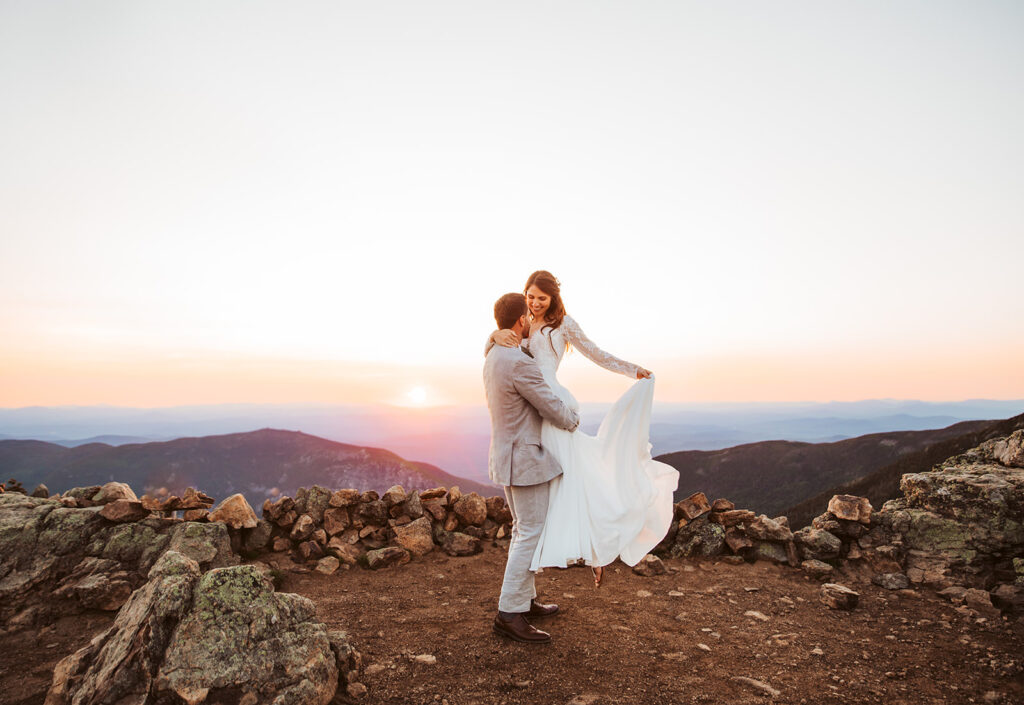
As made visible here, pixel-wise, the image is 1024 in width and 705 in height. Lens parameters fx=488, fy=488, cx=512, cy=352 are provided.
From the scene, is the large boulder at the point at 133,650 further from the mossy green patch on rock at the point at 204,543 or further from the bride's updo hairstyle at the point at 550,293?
the bride's updo hairstyle at the point at 550,293

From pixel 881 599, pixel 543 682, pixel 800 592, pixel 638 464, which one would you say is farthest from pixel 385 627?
pixel 881 599

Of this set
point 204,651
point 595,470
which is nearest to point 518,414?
point 595,470

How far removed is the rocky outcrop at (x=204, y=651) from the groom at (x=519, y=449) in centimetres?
165

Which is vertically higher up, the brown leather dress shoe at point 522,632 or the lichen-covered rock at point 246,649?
the lichen-covered rock at point 246,649

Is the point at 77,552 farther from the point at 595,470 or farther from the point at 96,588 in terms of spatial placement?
the point at 595,470

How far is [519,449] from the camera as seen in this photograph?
4.81m

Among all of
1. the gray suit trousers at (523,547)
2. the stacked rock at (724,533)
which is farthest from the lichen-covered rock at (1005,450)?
the gray suit trousers at (523,547)

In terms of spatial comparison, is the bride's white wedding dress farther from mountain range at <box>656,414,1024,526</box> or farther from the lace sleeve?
mountain range at <box>656,414,1024,526</box>

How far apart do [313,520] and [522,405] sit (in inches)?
205

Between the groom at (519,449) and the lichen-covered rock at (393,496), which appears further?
the lichen-covered rock at (393,496)

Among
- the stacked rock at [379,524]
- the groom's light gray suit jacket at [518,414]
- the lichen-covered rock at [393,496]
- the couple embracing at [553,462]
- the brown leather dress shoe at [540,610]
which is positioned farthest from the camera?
the lichen-covered rock at [393,496]

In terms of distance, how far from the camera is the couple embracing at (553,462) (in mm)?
4805

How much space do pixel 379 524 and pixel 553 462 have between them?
4745 millimetres

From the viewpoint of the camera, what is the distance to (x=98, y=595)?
227 inches
